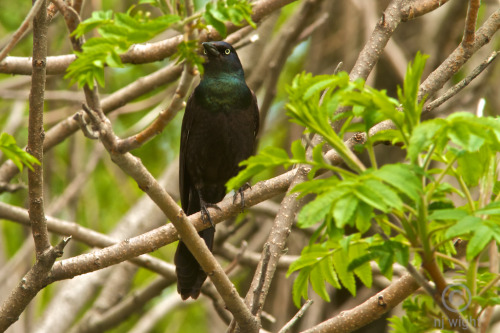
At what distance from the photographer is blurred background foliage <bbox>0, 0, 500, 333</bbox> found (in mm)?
5996

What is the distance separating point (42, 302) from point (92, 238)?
2.94 m

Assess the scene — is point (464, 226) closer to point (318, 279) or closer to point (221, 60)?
point (318, 279)

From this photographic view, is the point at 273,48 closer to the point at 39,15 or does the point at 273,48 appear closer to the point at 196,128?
the point at 196,128

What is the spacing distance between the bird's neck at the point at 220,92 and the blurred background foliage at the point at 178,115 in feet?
2.31

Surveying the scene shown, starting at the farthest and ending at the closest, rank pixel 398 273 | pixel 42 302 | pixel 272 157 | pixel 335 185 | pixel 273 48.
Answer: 1. pixel 42 302
2. pixel 273 48
3. pixel 398 273
4. pixel 272 157
5. pixel 335 185

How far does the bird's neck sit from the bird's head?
36 millimetres

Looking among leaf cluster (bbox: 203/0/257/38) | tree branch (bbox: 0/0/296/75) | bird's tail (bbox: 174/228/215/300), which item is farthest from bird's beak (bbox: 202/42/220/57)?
leaf cluster (bbox: 203/0/257/38)

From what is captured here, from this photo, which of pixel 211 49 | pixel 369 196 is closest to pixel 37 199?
pixel 369 196

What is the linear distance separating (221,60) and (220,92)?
9.0 inches

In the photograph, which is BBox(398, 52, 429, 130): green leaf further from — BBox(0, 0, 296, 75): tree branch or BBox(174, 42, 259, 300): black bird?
BBox(174, 42, 259, 300): black bird

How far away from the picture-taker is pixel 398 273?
4.77m

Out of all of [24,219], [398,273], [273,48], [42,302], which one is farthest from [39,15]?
[42,302]

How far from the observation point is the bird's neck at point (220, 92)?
15.9 ft
